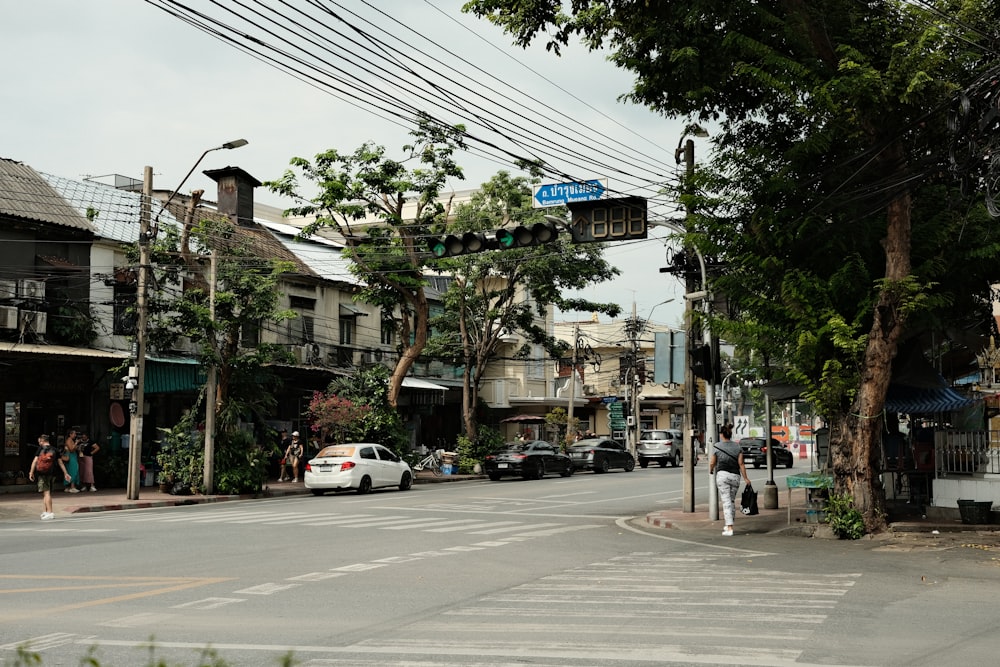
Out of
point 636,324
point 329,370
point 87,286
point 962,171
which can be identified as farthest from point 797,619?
point 636,324

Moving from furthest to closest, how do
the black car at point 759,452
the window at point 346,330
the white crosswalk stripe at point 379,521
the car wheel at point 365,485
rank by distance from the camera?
1. the black car at point 759,452
2. the window at point 346,330
3. the car wheel at point 365,485
4. the white crosswalk stripe at point 379,521

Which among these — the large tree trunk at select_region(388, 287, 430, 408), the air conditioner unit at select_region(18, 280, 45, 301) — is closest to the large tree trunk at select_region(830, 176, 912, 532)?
the large tree trunk at select_region(388, 287, 430, 408)

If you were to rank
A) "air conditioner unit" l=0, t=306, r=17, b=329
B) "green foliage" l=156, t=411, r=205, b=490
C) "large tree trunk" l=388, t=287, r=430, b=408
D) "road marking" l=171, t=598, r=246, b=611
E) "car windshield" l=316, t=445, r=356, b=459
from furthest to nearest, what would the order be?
"large tree trunk" l=388, t=287, r=430, b=408 → "car windshield" l=316, t=445, r=356, b=459 → "green foliage" l=156, t=411, r=205, b=490 → "air conditioner unit" l=0, t=306, r=17, b=329 → "road marking" l=171, t=598, r=246, b=611

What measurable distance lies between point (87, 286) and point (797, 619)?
26202mm

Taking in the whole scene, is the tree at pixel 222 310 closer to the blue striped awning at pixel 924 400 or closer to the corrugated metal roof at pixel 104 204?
the corrugated metal roof at pixel 104 204

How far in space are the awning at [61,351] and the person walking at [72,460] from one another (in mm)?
2315

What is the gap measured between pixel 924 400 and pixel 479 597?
1194 centimetres

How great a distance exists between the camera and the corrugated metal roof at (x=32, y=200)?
28781mm

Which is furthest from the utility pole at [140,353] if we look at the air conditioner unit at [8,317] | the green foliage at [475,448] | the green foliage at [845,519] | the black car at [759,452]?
Answer: the black car at [759,452]

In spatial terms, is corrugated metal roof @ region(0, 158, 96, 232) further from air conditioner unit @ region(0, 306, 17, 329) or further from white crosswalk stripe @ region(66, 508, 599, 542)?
white crosswalk stripe @ region(66, 508, 599, 542)

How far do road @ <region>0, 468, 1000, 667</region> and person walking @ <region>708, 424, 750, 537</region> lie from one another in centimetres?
74

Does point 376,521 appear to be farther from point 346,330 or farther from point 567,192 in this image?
point 346,330

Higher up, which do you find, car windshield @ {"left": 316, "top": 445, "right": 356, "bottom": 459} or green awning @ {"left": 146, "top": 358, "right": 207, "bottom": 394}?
green awning @ {"left": 146, "top": 358, "right": 207, "bottom": 394}

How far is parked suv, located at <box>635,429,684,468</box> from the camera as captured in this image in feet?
171
